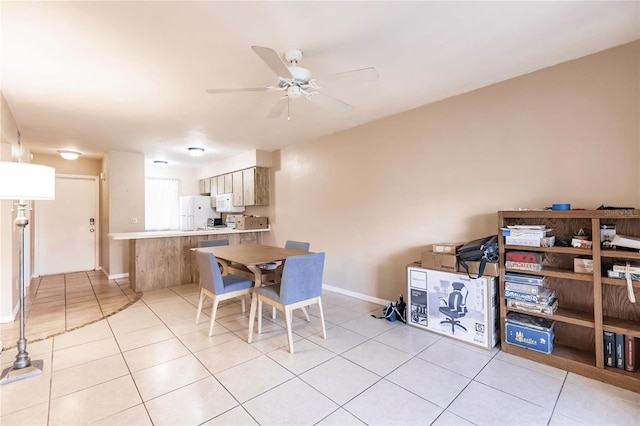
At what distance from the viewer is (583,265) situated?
2229mm

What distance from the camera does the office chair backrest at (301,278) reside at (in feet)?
8.46

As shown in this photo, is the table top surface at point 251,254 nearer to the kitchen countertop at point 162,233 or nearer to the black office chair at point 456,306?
the kitchen countertop at point 162,233

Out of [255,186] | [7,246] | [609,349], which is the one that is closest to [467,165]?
[609,349]

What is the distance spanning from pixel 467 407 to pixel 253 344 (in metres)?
1.81

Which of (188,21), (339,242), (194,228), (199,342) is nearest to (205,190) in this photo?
(194,228)

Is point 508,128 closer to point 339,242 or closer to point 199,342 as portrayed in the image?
point 339,242

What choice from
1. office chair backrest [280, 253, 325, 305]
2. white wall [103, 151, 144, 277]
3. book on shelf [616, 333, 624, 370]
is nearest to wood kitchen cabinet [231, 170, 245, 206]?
white wall [103, 151, 144, 277]

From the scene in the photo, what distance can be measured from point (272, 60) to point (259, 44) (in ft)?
1.27

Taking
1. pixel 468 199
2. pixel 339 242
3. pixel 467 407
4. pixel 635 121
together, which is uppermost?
pixel 635 121

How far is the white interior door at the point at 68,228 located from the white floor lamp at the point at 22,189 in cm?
453

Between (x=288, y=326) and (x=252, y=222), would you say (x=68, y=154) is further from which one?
(x=288, y=326)

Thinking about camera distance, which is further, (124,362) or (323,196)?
(323,196)

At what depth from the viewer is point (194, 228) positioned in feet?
22.2

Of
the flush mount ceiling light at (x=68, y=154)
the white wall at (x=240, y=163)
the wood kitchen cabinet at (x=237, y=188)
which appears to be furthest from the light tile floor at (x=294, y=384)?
the flush mount ceiling light at (x=68, y=154)
